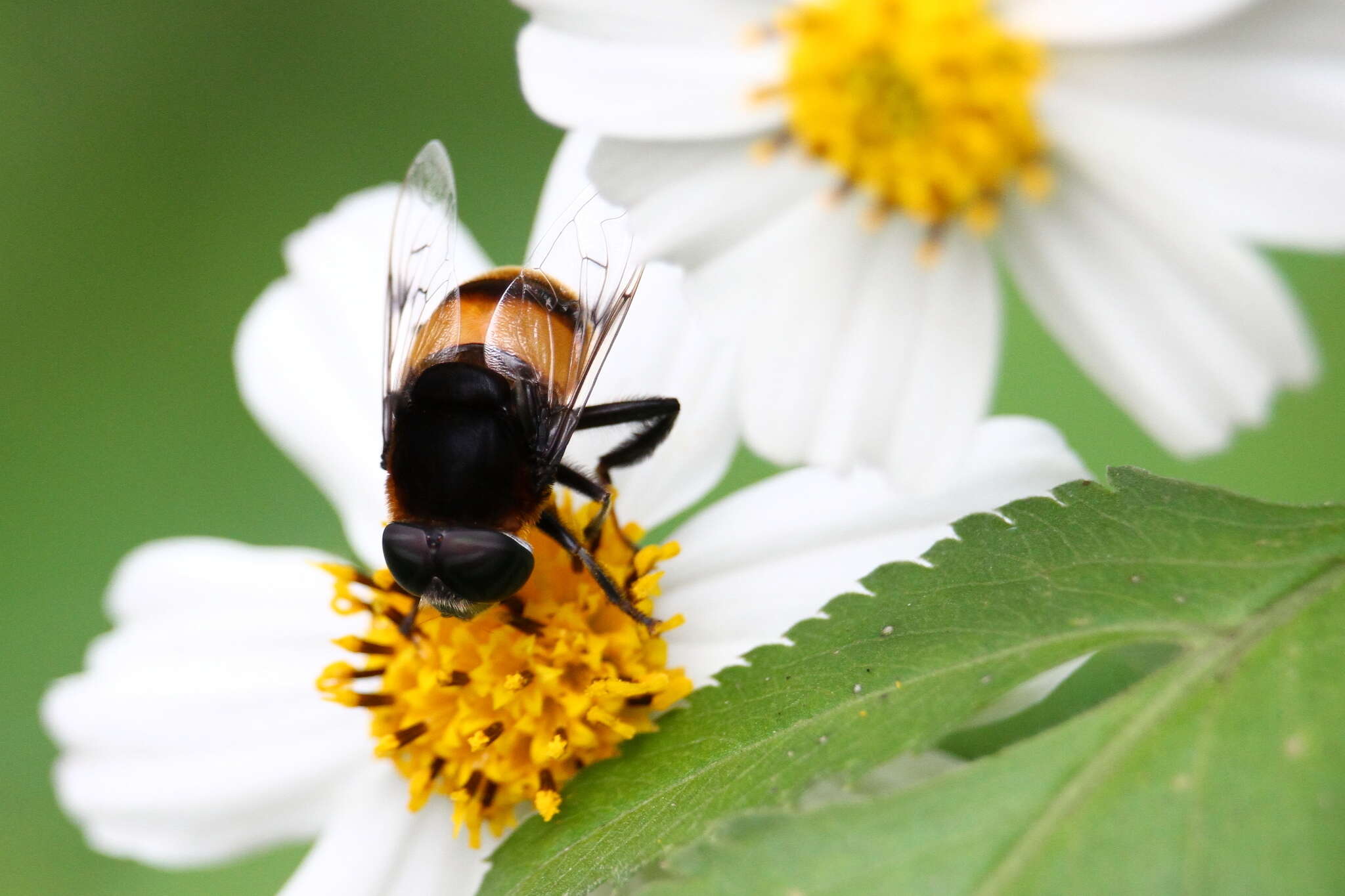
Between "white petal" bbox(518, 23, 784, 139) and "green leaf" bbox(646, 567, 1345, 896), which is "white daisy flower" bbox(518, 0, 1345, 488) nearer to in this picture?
"white petal" bbox(518, 23, 784, 139)

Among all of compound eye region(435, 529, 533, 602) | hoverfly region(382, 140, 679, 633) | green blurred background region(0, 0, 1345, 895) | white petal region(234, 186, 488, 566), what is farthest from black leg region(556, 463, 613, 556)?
green blurred background region(0, 0, 1345, 895)

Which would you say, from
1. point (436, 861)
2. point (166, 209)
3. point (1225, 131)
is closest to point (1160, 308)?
point (1225, 131)

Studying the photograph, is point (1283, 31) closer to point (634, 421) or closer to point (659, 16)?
point (659, 16)

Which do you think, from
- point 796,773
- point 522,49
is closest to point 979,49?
point 522,49

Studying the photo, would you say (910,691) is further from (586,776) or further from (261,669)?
(261,669)

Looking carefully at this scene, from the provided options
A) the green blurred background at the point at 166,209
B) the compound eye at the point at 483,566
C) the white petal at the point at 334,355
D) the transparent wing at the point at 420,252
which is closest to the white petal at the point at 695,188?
the compound eye at the point at 483,566

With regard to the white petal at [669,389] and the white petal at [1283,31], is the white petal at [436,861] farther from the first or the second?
the white petal at [1283,31]
